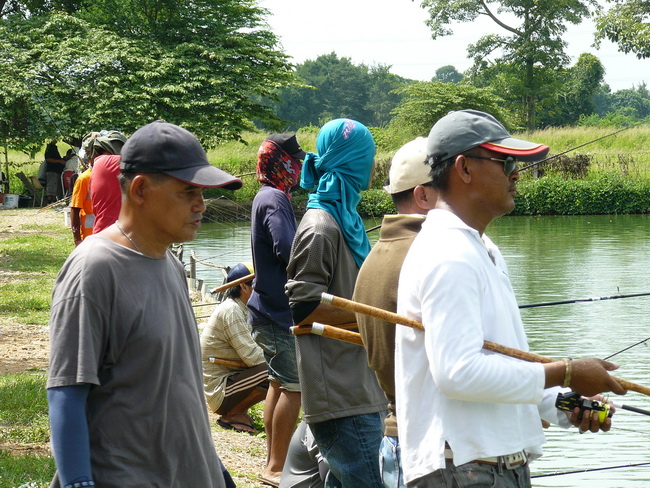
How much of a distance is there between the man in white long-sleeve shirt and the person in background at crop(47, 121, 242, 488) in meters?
0.54

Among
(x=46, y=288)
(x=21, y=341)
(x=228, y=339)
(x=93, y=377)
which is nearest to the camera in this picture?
(x=93, y=377)

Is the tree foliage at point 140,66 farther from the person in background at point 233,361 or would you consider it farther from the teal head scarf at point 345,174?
the teal head scarf at point 345,174

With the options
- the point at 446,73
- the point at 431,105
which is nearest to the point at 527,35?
the point at 431,105

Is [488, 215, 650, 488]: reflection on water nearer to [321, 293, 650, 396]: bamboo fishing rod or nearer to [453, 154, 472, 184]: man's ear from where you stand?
[321, 293, 650, 396]: bamboo fishing rod

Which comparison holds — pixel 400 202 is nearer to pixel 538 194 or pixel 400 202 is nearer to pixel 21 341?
pixel 21 341

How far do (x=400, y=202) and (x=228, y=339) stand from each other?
2879 millimetres

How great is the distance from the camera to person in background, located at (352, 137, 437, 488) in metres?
2.67

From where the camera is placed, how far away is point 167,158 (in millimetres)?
2258

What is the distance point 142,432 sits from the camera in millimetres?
2129

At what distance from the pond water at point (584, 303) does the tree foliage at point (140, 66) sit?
4.04 m

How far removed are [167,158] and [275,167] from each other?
2.30 meters

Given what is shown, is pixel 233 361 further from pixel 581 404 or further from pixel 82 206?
pixel 581 404

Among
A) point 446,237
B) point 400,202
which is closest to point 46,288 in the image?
point 400,202

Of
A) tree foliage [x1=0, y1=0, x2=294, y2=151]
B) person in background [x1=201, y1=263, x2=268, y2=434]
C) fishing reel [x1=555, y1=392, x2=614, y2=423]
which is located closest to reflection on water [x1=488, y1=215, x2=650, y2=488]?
person in background [x1=201, y1=263, x2=268, y2=434]
